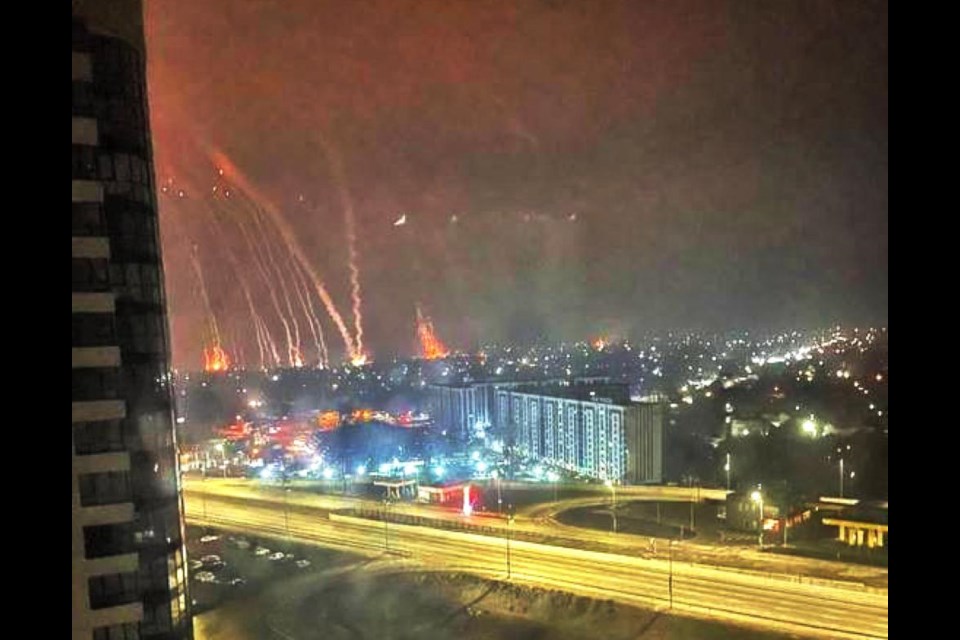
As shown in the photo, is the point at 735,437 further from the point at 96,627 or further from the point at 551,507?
the point at 96,627

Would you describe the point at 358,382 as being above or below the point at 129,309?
below

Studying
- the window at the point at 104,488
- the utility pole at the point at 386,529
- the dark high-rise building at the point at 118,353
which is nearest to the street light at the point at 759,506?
the utility pole at the point at 386,529

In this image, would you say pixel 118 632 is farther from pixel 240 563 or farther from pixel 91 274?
pixel 240 563

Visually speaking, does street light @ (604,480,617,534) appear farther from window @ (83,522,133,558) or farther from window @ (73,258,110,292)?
window @ (73,258,110,292)

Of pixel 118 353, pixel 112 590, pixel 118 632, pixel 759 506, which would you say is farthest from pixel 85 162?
pixel 759 506
